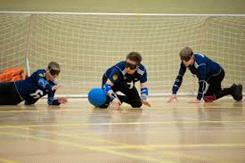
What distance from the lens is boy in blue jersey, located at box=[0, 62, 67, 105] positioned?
6.14 meters

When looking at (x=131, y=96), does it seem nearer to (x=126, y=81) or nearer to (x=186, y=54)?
(x=126, y=81)

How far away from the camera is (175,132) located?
3232mm

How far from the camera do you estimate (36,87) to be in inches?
245

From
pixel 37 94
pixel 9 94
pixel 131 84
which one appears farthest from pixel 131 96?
pixel 9 94

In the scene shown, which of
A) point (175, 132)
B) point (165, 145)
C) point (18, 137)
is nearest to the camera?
point (165, 145)

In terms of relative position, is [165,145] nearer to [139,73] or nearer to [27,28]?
[139,73]

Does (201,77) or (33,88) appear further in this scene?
(201,77)

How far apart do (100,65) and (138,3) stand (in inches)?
54.3

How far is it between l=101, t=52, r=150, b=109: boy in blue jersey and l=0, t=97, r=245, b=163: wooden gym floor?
157 cm

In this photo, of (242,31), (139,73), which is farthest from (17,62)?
(242,31)

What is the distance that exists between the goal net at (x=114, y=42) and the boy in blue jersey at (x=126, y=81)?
2967 millimetres

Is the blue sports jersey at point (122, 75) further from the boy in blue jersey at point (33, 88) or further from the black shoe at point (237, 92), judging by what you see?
the black shoe at point (237, 92)

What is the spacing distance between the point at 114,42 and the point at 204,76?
3.19 m

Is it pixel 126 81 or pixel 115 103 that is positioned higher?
pixel 126 81
